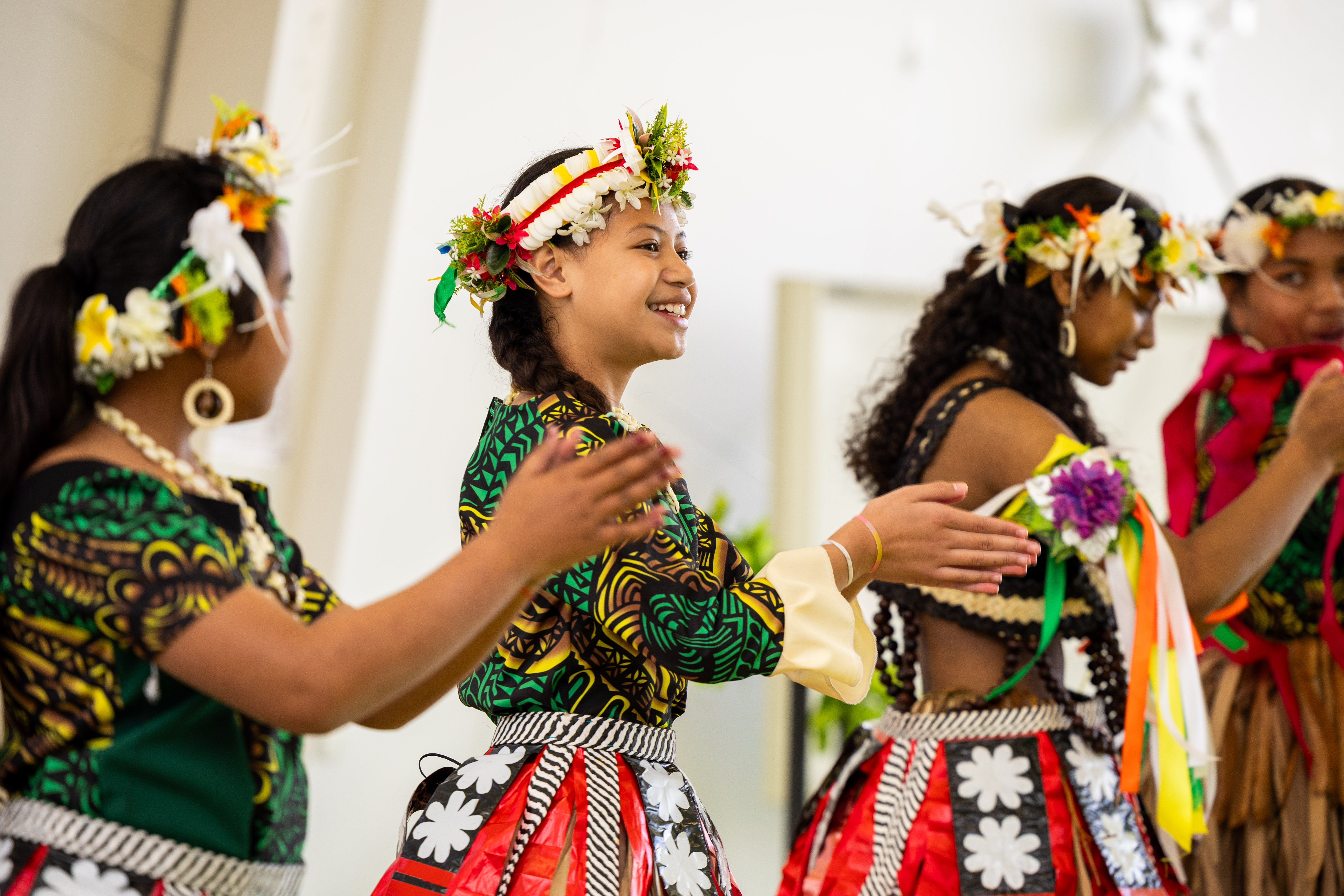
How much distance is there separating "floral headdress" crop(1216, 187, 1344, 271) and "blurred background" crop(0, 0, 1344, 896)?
22 centimetres

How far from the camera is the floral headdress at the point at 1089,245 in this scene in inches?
75.7

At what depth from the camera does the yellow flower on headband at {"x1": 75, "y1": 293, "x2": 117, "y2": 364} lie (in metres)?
1.13

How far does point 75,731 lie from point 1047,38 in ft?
14.5

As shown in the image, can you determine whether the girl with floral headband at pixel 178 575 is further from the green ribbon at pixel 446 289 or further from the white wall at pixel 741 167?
the white wall at pixel 741 167

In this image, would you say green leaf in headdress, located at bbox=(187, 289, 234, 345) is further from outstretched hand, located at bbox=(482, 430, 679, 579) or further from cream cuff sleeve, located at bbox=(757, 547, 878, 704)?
cream cuff sleeve, located at bbox=(757, 547, 878, 704)

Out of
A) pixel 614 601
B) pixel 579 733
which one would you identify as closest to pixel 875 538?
pixel 614 601

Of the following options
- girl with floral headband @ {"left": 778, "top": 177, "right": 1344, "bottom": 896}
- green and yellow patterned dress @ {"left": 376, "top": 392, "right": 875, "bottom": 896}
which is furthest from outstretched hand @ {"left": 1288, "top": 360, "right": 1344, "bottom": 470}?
green and yellow patterned dress @ {"left": 376, "top": 392, "right": 875, "bottom": 896}

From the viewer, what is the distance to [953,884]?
1663mm

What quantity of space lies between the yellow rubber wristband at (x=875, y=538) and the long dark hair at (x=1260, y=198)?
1.49m

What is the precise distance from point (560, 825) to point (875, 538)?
0.46m

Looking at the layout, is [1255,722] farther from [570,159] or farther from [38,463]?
[38,463]

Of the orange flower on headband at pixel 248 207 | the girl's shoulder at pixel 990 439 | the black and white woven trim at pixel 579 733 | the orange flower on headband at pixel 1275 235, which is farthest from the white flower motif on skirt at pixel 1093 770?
the orange flower on headband at pixel 248 207

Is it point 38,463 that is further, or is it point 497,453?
point 497,453

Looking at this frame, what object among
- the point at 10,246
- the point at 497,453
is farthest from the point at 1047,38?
the point at 497,453
